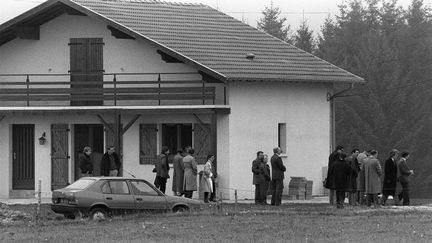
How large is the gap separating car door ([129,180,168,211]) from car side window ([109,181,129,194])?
0.20 metres

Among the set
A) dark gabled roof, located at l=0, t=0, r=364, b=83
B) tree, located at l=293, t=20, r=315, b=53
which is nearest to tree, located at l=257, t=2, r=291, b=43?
tree, located at l=293, t=20, r=315, b=53

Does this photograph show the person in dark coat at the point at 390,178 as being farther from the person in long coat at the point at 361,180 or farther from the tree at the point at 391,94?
the tree at the point at 391,94

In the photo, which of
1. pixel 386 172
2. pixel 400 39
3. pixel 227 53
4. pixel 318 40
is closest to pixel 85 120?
pixel 227 53

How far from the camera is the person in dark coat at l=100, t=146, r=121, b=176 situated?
109 feet

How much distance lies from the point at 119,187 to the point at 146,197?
0.78 metres

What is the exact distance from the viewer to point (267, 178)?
31.6 metres

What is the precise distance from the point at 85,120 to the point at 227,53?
5.42 metres

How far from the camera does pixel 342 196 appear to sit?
29500 mm

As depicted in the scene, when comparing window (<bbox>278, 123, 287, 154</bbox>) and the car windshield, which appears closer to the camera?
the car windshield

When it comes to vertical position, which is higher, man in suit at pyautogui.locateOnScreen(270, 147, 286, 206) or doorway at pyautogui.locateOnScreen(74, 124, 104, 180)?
doorway at pyautogui.locateOnScreen(74, 124, 104, 180)

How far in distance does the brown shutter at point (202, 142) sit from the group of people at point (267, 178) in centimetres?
444

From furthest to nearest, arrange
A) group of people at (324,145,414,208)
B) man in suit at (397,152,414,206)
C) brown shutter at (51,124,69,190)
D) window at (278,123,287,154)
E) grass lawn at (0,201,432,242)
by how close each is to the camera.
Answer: brown shutter at (51,124,69,190), window at (278,123,287,154), man in suit at (397,152,414,206), group of people at (324,145,414,208), grass lawn at (0,201,432,242)

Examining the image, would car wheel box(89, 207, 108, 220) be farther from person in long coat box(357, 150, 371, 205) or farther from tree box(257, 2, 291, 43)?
tree box(257, 2, 291, 43)

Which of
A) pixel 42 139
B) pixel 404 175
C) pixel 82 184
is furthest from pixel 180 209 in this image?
pixel 42 139
